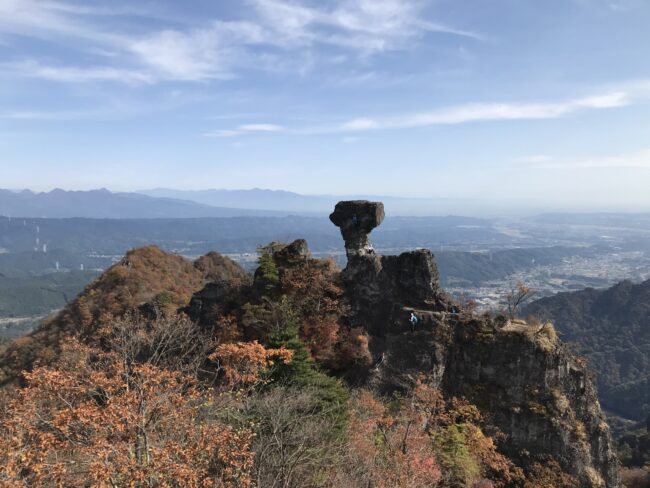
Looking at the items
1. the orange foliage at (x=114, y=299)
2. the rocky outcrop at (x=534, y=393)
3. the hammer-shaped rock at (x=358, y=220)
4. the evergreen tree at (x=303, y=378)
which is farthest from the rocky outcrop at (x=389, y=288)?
the orange foliage at (x=114, y=299)

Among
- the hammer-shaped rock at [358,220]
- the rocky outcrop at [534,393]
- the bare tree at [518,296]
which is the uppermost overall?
the hammer-shaped rock at [358,220]

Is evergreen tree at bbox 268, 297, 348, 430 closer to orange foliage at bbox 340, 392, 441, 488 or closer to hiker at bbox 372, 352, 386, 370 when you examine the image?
orange foliage at bbox 340, 392, 441, 488

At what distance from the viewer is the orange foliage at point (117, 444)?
9.69 metres

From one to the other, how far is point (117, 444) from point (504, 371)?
2068cm

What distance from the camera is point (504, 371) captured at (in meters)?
25.0

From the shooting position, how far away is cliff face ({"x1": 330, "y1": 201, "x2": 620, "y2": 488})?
2377cm

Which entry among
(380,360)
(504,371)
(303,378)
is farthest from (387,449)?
(504,371)

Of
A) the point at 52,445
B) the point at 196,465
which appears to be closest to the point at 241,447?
the point at 196,465

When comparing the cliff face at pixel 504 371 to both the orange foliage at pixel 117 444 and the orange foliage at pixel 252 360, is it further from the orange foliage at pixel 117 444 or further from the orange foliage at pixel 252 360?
the orange foliage at pixel 117 444

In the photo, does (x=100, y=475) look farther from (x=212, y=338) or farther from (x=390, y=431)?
(x=212, y=338)

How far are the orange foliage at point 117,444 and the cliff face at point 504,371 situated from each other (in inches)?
572

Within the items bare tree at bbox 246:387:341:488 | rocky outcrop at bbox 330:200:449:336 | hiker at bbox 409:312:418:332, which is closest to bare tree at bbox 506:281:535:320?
rocky outcrop at bbox 330:200:449:336

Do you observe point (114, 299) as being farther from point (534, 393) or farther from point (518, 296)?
point (534, 393)

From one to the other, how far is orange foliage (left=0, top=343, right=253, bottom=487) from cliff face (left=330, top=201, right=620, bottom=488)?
1454cm
